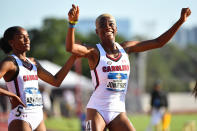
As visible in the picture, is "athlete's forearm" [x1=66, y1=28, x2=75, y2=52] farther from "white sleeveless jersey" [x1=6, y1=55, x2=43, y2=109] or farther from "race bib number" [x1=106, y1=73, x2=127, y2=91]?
"white sleeveless jersey" [x1=6, y1=55, x2=43, y2=109]

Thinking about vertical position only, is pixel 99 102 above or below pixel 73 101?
above

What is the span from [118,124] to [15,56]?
1678 mm

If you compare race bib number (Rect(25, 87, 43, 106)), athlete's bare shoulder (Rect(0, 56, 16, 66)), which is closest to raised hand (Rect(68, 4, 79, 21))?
athlete's bare shoulder (Rect(0, 56, 16, 66))

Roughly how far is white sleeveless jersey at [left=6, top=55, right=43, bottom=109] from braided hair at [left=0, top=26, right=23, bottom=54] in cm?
43

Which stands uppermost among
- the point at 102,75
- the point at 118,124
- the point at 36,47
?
the point at 102,75

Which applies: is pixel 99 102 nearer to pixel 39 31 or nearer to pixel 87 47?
pixel 87 47

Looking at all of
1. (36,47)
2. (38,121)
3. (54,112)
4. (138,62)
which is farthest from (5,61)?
(36,47)

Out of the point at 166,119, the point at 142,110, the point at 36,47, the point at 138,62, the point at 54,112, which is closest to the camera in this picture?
the point at 166,119

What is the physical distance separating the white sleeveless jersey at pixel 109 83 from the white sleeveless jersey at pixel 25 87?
0.75 metres

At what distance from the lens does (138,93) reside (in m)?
41.3

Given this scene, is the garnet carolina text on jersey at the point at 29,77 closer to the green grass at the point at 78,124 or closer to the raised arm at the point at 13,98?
the raised arm at the point at 13,98

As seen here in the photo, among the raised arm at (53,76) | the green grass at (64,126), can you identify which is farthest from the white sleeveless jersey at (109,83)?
the green grass at (64,126)

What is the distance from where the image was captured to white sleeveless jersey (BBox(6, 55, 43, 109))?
20.1ft

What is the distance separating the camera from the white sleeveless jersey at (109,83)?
606cm
